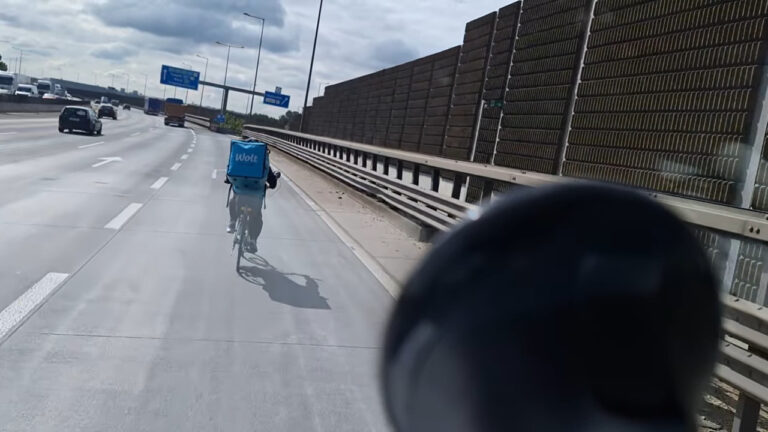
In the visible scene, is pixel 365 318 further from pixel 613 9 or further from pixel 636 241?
pixel 613 9

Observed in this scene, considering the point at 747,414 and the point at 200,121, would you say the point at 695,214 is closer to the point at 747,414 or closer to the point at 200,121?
the point at 747,414

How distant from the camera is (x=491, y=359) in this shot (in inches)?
46.6

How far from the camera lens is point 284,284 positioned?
29.9ft

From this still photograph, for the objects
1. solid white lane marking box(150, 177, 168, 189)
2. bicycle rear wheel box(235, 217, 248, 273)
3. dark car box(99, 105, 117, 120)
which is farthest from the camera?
dark car box(99, 105, 117, 120)

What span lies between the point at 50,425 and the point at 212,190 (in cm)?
1536

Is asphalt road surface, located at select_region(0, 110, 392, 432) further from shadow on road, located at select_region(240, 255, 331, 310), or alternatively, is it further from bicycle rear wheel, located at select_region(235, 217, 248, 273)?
bicycle rear wheel, located at select_region(235, 217, 248, 273)

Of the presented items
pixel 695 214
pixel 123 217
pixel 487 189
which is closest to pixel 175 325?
pixel 695 214

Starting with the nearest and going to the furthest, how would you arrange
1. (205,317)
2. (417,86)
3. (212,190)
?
(205,317)
(212,190)
(417,86)

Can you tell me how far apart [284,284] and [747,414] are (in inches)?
220

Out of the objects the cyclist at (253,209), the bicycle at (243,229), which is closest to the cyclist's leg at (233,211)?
the cyclist at (253,209)

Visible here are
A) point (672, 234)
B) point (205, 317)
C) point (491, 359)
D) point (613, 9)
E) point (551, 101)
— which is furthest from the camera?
point (551, 101)

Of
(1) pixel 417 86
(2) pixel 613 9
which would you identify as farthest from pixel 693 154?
(1) pixel 417 86

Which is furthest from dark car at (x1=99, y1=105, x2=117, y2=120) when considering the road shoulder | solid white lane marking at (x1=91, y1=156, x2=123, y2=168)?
the road shoulder

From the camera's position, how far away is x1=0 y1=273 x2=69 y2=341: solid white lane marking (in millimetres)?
6367
